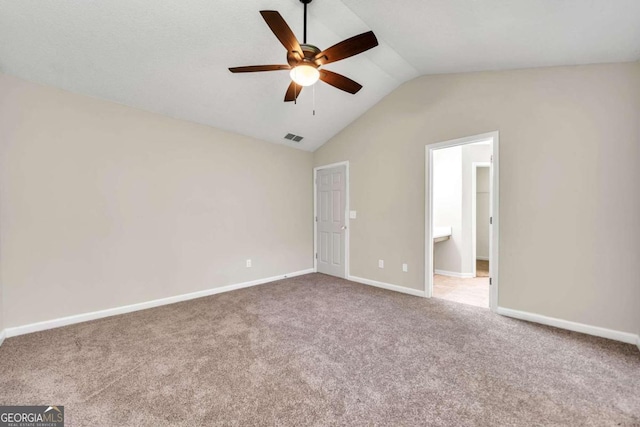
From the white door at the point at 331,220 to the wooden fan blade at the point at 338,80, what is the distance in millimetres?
2201

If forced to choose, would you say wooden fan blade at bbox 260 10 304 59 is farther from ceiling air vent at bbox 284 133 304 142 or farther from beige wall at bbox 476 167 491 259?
beige wall at bbox 476 167 491 259

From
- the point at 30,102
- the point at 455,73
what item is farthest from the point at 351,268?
the point at 30,102

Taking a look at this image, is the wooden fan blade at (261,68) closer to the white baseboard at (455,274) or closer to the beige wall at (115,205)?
the beige wall at (115,205)

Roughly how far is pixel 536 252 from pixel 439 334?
137cm

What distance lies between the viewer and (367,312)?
316 centimetres

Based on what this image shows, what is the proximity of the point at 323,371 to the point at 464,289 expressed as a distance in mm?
2963

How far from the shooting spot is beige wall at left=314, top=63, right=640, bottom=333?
7.92ft

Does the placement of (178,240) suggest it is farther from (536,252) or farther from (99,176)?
(536,252)

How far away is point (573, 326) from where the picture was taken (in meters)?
2.63

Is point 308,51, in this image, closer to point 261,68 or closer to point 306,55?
point 306,55

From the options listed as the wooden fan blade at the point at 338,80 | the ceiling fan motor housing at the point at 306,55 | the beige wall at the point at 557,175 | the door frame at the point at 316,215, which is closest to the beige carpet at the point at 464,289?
the beige wall at the point at 557,175

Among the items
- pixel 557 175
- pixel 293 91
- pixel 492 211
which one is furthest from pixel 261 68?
pixel 557 175

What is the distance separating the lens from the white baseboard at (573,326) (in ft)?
7.88

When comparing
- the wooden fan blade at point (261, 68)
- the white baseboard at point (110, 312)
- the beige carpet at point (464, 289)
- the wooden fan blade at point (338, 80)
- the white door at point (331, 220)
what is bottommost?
the beige carpet at point (464, 289)
